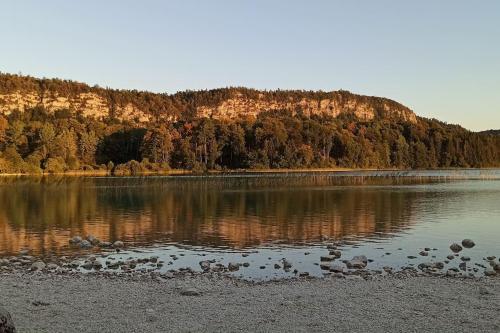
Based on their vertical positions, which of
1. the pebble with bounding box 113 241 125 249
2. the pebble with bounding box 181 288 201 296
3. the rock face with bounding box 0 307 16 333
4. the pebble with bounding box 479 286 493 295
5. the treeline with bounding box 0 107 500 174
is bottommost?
the pebble with bounding box 113 241 125 249

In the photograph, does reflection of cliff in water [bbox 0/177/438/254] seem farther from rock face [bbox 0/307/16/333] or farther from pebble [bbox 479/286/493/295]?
rock face [bbox 0/307/16/333]

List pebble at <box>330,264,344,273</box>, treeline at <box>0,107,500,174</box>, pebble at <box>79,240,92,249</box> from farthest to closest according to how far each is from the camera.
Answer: treeline at <box>0,107,500,174</box>, pebble at <box>79,240,92,249</box>, pebble at <box>330,264,344,273</box>

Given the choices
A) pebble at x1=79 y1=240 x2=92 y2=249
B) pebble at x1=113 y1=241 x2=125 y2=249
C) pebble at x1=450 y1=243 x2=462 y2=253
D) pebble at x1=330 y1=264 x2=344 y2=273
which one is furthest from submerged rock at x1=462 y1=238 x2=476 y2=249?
pebble at x1=79 y1=240 x2=92 y2=249

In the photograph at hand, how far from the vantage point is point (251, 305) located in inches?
591

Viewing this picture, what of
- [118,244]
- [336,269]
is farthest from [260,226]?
[336,269]

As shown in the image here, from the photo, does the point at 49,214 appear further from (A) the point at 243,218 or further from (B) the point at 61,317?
(B) the point at 61,317

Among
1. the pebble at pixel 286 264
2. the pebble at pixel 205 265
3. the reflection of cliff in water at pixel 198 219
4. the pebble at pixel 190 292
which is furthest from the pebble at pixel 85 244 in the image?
the pebble at pixel 190 292

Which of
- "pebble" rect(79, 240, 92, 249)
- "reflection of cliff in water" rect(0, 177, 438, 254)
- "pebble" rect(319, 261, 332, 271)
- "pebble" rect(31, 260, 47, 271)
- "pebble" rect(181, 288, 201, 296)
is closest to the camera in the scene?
"pebble" rect(181, 288, 201, 296)

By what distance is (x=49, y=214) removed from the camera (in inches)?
1714

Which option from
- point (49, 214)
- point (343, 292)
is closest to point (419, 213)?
point (343, 292)

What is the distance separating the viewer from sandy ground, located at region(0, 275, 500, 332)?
12.8 meters

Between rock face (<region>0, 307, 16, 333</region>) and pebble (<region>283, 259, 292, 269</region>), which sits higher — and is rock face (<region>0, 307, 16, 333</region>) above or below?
above

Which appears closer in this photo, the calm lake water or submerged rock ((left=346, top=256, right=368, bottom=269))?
submerged rock ((left=346, top=256, right=368, bottom=269))

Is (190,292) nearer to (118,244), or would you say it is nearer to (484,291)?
(484,291)
